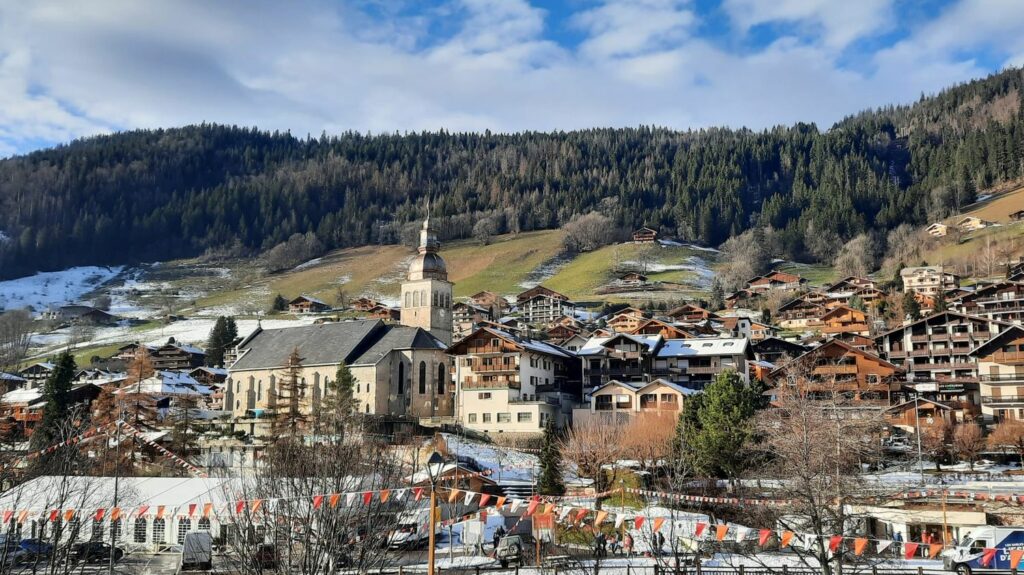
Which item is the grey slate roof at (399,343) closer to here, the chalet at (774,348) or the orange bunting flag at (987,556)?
the chalet at (774,348)

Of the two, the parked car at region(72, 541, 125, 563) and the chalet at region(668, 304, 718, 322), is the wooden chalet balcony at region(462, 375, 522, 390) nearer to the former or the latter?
the parked car at region(72, 541, 125, 563)

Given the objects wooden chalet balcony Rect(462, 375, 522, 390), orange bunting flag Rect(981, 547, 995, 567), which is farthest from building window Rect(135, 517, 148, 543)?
wooden chalet balcony Rect(462, 375, 522, 390)

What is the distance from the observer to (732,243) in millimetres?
185750

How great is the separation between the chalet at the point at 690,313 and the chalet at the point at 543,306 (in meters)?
20.9

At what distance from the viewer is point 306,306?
158125mm

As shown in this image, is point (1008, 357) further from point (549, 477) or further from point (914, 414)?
point (549, 477)

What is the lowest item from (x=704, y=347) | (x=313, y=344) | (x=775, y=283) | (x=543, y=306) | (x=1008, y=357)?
(x=1008, y=357)

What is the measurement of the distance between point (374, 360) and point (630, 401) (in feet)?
80.8

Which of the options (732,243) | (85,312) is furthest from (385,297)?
(732,243)

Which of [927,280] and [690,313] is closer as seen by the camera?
[690,313]

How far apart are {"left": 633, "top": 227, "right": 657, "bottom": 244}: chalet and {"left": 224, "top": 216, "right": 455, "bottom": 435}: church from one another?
105837 millimetres

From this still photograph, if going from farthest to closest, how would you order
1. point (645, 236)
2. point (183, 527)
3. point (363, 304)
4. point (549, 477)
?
point (645, 236)
point (363, 304)
point (549, 477)
point (183, 527)

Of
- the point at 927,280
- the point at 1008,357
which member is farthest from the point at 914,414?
the point at 927,280

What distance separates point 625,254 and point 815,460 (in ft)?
518
